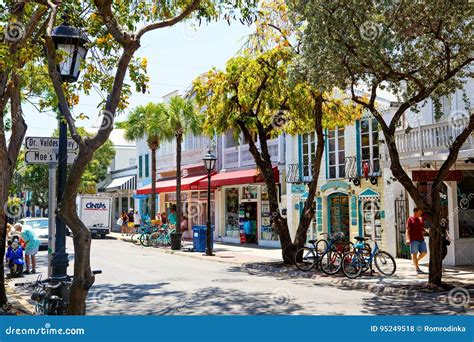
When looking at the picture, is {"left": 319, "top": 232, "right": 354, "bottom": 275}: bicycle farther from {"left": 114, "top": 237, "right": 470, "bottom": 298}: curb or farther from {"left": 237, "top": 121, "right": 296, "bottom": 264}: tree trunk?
{"left": 237, "top": 121, "right": 296, "bottom": 264}: tree trunk

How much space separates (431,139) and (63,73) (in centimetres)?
1160

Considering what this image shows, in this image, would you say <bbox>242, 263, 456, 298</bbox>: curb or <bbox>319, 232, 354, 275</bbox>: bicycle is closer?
<bbox>242, 263, 456, 298</bbox>: curb

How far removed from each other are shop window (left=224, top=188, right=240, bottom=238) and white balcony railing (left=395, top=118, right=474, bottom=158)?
45.3 ft

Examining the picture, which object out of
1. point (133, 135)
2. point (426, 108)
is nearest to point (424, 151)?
point (426, 108)

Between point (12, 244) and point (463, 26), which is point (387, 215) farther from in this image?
point (12, 244)

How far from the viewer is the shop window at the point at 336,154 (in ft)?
74.0

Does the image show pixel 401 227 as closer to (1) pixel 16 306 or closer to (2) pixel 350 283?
(2) pixel 350 283

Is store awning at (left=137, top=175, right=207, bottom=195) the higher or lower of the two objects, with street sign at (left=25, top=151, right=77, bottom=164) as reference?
higher

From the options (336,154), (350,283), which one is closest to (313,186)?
(350,283)

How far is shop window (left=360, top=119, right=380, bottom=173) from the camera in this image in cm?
2062

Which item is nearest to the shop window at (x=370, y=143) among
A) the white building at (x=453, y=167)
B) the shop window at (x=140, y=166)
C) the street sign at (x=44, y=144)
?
the white building at (x=453, y=167)

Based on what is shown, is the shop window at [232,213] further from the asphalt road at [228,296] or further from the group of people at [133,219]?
the asphalt road at [228,296]

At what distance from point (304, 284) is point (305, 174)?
10.5 metres

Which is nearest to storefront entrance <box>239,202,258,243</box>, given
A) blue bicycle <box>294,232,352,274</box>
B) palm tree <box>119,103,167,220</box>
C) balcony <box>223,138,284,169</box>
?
balcony <box>223,138,284,169</box>
